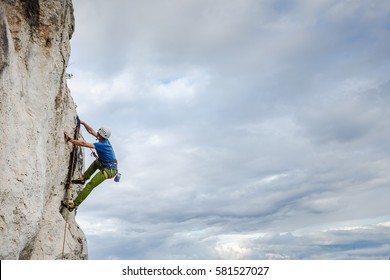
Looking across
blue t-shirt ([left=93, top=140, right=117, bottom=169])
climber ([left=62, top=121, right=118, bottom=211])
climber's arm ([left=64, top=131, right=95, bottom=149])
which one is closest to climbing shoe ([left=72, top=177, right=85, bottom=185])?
climber ([left=62, top=121, right=118, bottom=211])

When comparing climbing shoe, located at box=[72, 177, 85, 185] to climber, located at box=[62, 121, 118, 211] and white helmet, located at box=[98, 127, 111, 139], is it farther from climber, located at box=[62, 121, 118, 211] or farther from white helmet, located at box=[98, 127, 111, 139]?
white helmet, located at box=[98, 127, 111, 139]

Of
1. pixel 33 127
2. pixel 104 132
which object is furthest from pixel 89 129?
pixel 33 127

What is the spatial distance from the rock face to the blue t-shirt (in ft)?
4.70

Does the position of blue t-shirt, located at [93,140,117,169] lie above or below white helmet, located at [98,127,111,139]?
below

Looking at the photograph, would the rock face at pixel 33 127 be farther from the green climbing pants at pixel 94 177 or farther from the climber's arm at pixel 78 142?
the green climbing pants at pixel 94 177

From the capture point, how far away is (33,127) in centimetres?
1498

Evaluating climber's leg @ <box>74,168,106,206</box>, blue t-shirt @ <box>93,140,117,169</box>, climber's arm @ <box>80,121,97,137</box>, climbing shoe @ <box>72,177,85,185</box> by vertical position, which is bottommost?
climber's leg @ <box>74,168,106,206</box>

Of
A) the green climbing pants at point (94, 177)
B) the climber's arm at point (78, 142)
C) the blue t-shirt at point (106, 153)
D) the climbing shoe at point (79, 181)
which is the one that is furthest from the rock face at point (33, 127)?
the blue t-shirt at point (106, 153)

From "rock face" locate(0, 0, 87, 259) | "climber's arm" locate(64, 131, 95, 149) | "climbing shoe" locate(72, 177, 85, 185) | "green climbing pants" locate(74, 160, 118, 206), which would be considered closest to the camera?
"rock face" locate(0, 0, 87, 259)

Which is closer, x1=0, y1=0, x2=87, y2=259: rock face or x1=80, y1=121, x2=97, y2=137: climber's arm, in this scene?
x1=0, y1=0, x2=87, y2=259: rock face

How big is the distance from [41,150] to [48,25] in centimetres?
478

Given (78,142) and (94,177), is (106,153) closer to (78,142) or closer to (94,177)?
(94,177)

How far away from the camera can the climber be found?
739 inches

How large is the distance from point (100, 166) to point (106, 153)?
3.11ft
